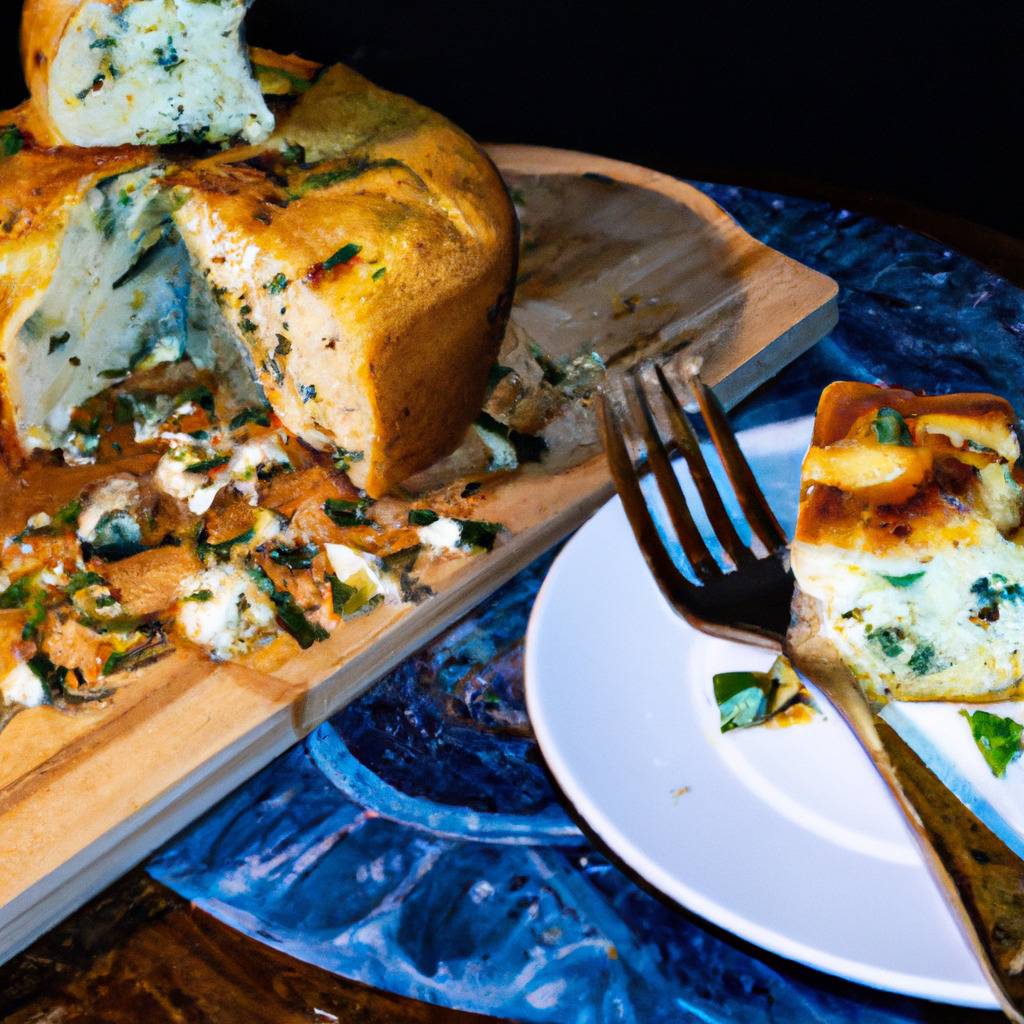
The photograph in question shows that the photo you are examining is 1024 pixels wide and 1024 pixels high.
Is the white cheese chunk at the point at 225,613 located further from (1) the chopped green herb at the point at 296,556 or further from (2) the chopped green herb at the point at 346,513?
(2) the chopped green herb at the point at 346,513

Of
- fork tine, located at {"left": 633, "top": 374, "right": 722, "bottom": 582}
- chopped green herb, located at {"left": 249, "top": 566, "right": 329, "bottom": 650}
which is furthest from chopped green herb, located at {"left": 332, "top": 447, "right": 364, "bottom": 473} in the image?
fork tine, located at {"left": 633, "top": 374, "right": 722, "bottom": 582}

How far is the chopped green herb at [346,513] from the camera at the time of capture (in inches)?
68.2

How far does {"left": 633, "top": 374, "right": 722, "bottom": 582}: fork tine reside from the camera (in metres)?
1.43

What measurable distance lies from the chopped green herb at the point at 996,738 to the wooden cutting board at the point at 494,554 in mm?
673

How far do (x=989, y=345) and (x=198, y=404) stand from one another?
132cm

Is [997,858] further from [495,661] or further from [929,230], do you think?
[929,230]

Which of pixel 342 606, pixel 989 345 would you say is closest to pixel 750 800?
pixel 342 606

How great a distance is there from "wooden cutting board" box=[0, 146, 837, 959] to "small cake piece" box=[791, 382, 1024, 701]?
502 mm

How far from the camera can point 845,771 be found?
1.26 metres

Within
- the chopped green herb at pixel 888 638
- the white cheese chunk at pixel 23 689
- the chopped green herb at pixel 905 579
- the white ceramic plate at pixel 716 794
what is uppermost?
the chopped green herb at pixel 905 579

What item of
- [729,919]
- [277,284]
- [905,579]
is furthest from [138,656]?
[905,579]

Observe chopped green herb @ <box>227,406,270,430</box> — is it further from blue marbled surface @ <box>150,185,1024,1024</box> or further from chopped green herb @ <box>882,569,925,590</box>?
chopped green herb @ <box>882,569,925,590</box>

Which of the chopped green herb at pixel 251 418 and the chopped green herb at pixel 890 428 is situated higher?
the chopped green herb at pixel 890 428

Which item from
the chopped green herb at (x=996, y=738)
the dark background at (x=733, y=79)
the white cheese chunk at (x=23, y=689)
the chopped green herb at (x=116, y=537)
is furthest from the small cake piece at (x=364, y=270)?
the dark background at (x=733, y=79)
